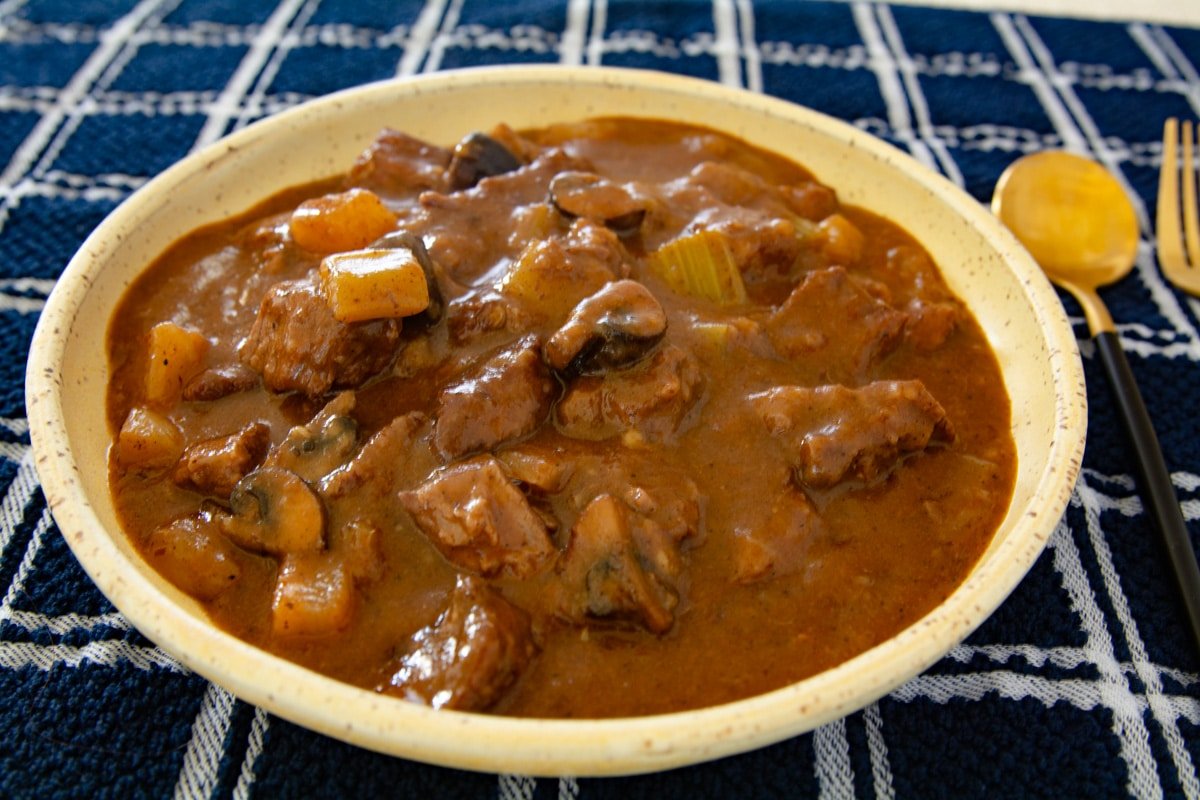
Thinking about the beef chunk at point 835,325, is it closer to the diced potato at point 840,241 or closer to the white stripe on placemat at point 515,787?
the diced potato at point 840,241

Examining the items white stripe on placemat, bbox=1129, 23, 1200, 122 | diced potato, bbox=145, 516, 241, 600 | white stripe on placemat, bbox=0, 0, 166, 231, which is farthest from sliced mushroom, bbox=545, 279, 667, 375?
white stripe on placemat, bbox=1129, 23, 1200, 122

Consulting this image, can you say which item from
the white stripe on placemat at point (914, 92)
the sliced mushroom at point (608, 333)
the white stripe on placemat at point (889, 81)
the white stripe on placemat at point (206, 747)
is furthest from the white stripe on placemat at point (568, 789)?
the white stripe on placemat at point (889, 81)

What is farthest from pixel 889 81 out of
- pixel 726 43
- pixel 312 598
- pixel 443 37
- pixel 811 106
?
pixel 312 598

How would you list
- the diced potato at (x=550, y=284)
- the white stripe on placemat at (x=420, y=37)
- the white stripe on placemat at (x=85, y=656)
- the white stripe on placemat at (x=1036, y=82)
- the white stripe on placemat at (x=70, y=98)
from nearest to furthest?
the white stripe on placemat at (x=85, y=656) < the diced potato at (x=550, y=284) < the white stripe on placemat at (x=70, y=98) < the white stripe on placemat at (x=1036, y=82) < the white stripe on placemat at (x=420, y=37)

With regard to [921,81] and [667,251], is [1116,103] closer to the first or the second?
Result: [921,81]

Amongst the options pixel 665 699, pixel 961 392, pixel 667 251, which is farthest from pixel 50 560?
pixel 961 392

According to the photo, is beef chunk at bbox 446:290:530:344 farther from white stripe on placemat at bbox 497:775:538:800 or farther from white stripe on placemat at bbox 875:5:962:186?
white stripe on placemat at bbox 875:5:962:186
